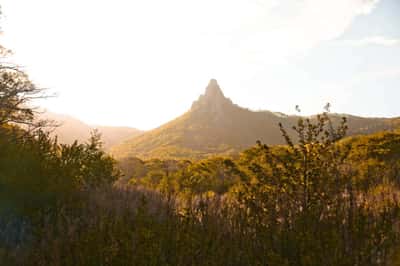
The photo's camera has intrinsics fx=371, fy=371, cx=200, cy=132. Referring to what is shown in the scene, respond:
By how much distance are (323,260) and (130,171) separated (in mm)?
20860

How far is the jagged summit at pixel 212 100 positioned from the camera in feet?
400

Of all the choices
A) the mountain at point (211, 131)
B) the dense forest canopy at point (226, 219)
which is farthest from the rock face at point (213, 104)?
the dense forest canopy at point (226, 219)

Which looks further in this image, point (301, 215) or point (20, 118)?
point (20, 118)

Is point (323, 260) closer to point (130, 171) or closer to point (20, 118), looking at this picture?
point (20, 118)

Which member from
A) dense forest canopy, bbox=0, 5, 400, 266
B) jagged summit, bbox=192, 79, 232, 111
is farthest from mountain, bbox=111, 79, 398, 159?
dense forest canopy, bbox=0, 5, 400, 266

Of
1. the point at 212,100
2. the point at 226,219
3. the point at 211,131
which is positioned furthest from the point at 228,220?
the point at 212,100

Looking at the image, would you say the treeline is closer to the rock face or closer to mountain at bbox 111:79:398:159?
mountain at bbox 111:79:398:159

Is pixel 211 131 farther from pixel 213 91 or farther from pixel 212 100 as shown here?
pixel 213 91

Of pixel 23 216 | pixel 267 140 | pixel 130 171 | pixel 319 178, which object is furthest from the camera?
pixel 267 140

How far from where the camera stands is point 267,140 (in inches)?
4097

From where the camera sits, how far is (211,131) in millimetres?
106500

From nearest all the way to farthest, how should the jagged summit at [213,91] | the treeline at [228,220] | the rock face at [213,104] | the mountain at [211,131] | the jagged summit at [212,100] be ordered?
the treeline at [228,220]
the mountain at [211,131]
the rock face at [213,104]
the jagged summit at [212,100]
the jagged summit at [213,91]

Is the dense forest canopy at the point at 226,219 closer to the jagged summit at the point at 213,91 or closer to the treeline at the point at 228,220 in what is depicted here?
the treeline at the point at 228,220

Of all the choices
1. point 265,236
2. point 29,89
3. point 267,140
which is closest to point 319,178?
point 265,236
